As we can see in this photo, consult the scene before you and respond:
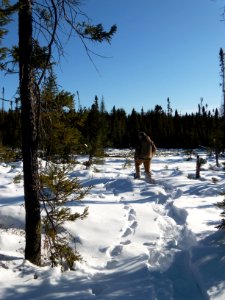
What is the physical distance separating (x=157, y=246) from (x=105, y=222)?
1766 mm

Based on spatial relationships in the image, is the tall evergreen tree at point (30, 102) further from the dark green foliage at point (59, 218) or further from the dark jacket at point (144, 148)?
the dark jacket at point (144, 148)

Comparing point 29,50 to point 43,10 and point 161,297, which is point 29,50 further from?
point 161,297

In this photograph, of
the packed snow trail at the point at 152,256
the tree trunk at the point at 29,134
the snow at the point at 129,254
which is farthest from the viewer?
the tree trunk at the point at 29,134

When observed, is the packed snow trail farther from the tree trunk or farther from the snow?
the tree trunk

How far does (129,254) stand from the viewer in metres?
6.15

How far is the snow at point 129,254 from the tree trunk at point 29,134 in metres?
0.46

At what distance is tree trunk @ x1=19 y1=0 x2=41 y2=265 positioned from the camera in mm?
5305

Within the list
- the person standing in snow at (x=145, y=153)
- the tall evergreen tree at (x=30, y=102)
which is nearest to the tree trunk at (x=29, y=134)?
the tall evergreen tree at (x=30, y=102)

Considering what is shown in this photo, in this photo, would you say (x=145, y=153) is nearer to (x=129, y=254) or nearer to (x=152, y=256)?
(x=129, y=254)

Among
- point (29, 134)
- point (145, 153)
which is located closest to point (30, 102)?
point (29, 134)

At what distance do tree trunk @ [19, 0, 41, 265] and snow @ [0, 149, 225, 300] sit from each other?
456mm

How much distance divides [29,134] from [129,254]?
264cm

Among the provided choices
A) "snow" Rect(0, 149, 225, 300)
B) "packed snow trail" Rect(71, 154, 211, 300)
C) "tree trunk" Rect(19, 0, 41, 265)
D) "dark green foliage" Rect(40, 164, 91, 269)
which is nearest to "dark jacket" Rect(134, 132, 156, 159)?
"snow" Rect(0, 149, 225, 300)

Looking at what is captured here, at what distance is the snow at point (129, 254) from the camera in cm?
457
